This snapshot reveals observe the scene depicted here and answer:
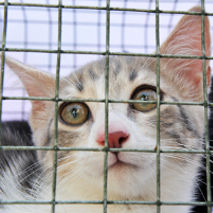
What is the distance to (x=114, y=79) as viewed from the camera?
144cm

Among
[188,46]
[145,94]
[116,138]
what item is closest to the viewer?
[116,138]

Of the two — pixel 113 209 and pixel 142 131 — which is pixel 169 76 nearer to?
pixel 142 131

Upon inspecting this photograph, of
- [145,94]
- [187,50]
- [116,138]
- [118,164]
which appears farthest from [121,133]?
[187,50]

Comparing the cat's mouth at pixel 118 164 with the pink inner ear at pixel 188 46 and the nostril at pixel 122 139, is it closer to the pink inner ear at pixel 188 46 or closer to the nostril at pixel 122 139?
the nostril at pixel 122 139

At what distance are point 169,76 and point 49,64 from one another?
1.01m

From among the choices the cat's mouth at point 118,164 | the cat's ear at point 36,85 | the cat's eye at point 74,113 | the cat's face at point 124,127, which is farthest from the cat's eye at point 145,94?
the cat's ear at point 36,85

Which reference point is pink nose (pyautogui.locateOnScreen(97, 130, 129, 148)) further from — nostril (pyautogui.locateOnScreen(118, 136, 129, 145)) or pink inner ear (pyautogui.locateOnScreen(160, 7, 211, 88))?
pink inner ear (pyautogui.locateOnScreen(160, 7, 211, 88))

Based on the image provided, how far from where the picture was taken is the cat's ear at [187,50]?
1479 millimetres

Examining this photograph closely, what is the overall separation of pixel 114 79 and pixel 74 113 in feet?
0.72

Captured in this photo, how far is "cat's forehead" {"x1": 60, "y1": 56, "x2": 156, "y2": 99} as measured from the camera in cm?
140

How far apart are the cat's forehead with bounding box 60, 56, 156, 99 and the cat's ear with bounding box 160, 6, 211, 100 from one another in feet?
0.39

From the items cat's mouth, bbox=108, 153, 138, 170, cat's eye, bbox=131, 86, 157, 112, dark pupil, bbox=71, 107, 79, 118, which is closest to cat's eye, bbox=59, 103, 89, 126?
dark pupil, bbox=71, 107, 79, 118

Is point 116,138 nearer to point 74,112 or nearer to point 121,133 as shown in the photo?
point 121,133

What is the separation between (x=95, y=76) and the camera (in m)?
1.50
